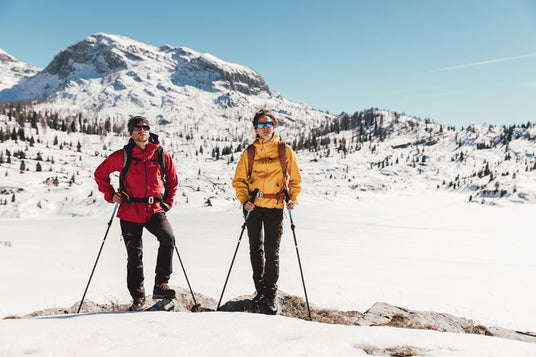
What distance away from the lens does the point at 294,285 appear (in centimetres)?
686

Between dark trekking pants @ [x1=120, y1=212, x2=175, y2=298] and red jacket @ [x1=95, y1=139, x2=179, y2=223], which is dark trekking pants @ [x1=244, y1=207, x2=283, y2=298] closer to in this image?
dark trekking pants @ [x1=120, y1=212, x2=175, y2=298]

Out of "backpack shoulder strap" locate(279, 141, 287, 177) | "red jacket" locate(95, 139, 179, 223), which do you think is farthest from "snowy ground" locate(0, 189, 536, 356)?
"backpack shoulder strap" locate(279, 141, 287, 177)

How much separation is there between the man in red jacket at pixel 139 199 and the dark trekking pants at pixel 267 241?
1.24 metres

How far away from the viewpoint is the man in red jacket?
13.3 feet

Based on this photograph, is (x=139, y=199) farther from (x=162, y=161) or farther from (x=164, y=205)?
(x=162, y=161)

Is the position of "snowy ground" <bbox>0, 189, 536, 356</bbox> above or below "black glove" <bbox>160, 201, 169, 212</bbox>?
below

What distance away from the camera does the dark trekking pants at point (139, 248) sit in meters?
4.06

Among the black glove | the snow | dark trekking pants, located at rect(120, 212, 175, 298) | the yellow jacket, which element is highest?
the yellow jacket

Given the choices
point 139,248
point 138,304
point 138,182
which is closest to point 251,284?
point 138,304

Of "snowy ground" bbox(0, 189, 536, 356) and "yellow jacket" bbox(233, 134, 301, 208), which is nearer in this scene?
"snowy ground" bbox(0, 189, 536, 356)

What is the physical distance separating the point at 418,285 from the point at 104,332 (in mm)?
7311

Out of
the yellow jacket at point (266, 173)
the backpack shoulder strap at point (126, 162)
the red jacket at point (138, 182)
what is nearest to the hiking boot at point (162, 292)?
the red jacket at point (138, 182)

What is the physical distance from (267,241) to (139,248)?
6.29 ft

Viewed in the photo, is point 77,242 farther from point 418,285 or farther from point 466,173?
point 466,173
